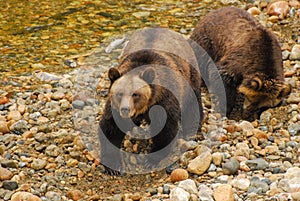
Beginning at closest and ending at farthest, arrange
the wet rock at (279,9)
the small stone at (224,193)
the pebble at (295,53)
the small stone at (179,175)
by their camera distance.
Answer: the small stone at (224,193) → the small stone at (179,175) → the pebble at (295,53) → the wet rock at (279,9)

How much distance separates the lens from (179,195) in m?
5.99

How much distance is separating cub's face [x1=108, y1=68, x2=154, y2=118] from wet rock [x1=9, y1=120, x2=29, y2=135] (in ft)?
4.58

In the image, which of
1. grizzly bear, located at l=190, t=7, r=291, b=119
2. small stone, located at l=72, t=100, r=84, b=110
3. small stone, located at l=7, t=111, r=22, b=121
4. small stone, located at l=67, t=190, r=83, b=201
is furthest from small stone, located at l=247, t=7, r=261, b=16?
small stone, located at l=67, t=190, r=83, b=201

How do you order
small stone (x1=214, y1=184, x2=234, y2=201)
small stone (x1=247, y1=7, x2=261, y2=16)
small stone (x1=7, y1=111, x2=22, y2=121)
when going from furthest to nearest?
small stone (x1=247, y1=7, x2=261, y2=16)
small stone (x1=7, y1=111, x2=22, y2=121)
small stone (x1=214, y1=184, x2=234, y2=201)

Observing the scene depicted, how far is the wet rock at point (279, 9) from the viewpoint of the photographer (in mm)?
10047

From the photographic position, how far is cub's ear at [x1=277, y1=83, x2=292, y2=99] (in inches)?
293

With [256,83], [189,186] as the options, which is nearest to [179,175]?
[189,186]

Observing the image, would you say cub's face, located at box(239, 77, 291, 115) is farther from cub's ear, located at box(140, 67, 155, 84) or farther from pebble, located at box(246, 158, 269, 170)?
cub's ear, located at box(140, 67, 155, 84)

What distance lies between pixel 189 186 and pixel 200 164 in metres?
0.44

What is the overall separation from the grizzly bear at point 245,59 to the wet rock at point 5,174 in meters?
3.14

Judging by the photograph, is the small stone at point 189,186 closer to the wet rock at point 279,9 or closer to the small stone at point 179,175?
the small stone at point 179,175

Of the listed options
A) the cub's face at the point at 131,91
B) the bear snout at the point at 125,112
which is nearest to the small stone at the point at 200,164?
the cub's face at the point at 131,91

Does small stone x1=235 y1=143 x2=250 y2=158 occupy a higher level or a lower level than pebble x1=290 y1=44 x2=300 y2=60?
lower

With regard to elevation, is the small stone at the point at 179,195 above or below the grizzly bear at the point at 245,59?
below
